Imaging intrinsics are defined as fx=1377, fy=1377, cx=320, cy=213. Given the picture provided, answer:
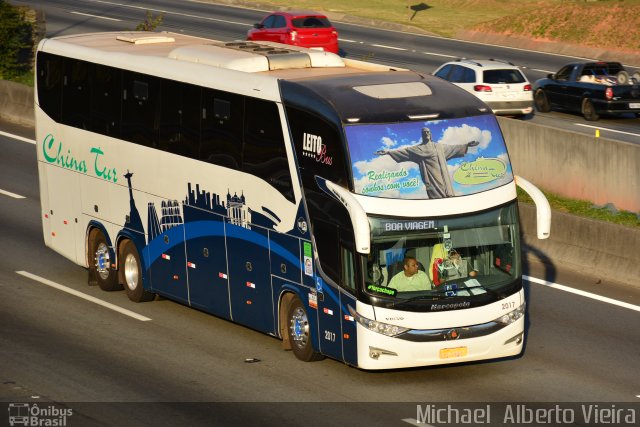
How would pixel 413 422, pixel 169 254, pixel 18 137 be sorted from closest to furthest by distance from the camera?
pixel 413 422
pixel 169 254
pixel 18 137

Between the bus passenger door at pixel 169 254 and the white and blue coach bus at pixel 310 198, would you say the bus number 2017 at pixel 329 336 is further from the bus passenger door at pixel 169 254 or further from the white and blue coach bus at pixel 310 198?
the bus passenger door at pixel 169 254

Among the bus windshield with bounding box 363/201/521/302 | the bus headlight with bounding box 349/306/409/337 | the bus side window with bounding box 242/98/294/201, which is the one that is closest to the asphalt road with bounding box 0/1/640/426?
the bus headlight with bounding box 349/306/409/337

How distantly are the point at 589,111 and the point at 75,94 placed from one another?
21.2m

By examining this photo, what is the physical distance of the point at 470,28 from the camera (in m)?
59.1

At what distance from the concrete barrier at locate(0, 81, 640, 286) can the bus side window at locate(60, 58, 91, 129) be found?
8.20 metres

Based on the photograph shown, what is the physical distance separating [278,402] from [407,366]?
1679 mm

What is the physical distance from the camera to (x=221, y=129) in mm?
18891

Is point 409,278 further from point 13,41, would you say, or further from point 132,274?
point 13,41

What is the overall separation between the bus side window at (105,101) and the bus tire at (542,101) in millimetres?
22351

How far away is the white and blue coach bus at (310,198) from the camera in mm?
16469

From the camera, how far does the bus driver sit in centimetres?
1642

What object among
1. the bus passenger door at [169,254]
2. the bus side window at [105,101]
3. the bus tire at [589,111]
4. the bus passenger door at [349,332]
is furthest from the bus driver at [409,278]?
the bus tire at [589,111]

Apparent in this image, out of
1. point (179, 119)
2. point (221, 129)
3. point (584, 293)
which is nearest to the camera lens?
point (221, 129)

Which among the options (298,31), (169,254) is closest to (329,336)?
(169,254)
